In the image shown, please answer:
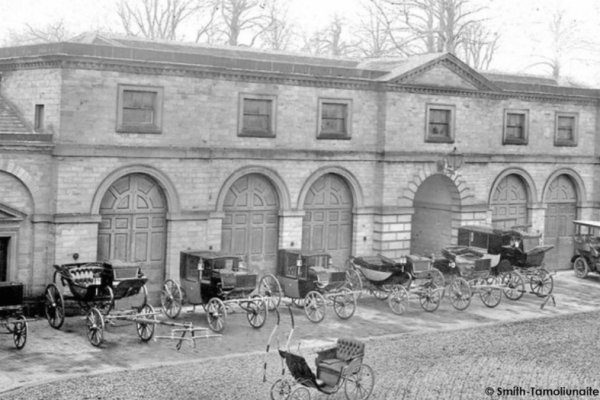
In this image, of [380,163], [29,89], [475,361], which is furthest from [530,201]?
[29,89]

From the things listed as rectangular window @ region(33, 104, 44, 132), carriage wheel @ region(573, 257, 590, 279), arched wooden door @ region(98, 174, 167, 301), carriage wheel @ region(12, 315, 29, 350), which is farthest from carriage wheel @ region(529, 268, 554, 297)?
carriage wheel @ region(12, 315, 29, 350)

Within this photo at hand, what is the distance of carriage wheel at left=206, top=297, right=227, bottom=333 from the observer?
2336cm

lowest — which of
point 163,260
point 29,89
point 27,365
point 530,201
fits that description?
point 27,365

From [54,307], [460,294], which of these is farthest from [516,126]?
[54,307]

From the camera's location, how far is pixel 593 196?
124ft

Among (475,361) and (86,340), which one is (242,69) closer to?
(86,340)

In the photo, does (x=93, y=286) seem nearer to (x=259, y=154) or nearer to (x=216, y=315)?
(x=216, y=315)

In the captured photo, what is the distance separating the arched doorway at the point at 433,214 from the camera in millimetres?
33562

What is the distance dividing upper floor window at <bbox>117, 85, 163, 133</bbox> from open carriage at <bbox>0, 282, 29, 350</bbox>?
6.52 m

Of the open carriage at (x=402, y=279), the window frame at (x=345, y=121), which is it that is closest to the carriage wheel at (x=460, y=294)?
the open carriage at (x=402, y=279)

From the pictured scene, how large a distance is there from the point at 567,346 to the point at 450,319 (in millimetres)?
4189

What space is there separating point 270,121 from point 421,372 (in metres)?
11.5

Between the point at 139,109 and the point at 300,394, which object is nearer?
the point at 300,394

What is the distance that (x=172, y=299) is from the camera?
2466cm
